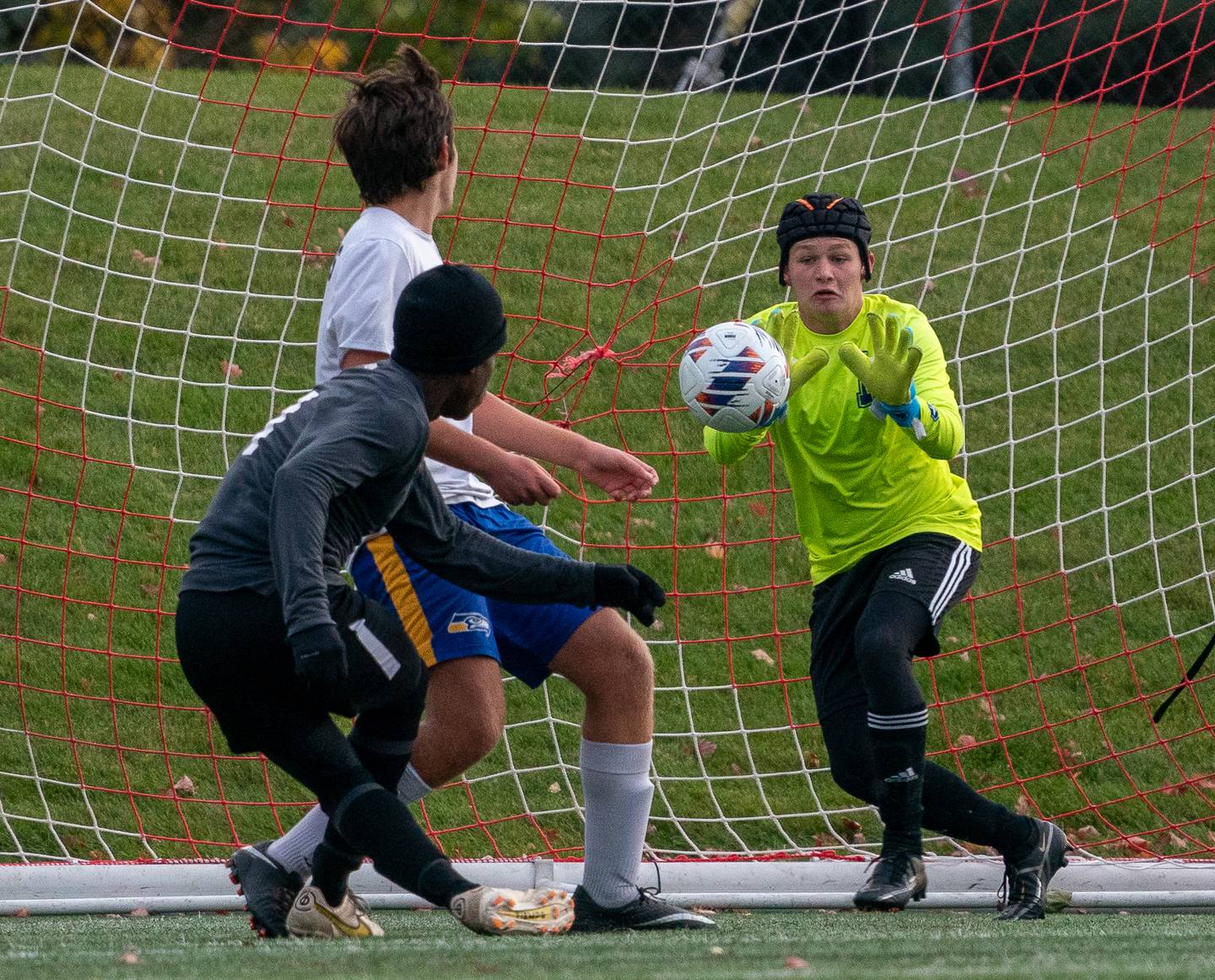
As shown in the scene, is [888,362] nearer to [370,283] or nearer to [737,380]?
[737,380]

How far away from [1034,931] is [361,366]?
190cm

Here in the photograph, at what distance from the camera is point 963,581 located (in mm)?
4441

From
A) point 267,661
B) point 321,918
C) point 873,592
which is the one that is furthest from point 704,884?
point 267,661

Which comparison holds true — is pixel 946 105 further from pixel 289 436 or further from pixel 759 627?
pixel 289 436

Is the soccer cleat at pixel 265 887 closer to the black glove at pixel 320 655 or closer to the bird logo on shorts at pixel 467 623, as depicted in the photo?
the bird logo on shorts at pixel 467 623

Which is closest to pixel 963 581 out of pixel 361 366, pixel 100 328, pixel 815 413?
pixel 815 413

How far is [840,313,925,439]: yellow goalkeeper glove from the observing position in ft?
13.7

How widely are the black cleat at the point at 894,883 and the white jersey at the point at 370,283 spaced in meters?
1.41

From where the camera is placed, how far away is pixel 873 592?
443cm

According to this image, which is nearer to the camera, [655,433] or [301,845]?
[301,845]

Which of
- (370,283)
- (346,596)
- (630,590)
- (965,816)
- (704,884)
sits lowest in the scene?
(704,884)

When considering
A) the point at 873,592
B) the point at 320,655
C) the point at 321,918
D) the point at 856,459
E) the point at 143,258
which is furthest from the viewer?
the point at 143,258

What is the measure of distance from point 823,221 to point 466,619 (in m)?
1.52

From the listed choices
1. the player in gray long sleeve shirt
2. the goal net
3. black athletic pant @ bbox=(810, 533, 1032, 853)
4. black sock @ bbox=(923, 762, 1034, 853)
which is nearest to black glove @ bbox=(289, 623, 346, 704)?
the player in gray long sleeve shirt
